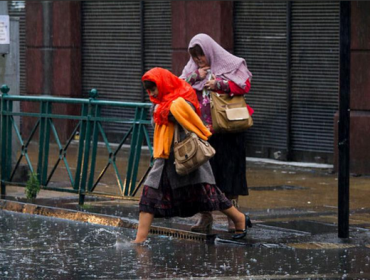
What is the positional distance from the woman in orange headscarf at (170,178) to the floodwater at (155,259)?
304mm

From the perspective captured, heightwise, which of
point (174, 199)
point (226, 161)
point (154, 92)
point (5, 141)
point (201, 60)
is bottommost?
point (174, 199)

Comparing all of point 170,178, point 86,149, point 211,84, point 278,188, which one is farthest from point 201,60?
point 278,188

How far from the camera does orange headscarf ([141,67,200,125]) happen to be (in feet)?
30.7

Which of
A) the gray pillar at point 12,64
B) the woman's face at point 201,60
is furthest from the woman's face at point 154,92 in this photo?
the gray pillar at point 12,64

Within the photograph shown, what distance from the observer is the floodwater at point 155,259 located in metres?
8.16

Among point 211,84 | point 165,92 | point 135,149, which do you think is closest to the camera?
point 165,92

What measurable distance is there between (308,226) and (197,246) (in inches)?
51.3

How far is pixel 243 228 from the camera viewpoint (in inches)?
381

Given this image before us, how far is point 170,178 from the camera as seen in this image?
9461 mm

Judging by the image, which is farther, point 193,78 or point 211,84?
point 193,78

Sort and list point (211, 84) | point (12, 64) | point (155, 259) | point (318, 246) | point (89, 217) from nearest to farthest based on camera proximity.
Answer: point (155, 259)
point (318, 246)
point (211, 84)
point (89, 217)
point (12, 64)

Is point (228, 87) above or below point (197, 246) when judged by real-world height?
above

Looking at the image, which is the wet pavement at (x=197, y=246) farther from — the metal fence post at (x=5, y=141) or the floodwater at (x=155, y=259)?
the metal fence post at (x=5, y=141)

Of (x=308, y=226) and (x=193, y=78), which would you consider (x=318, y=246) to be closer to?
(x=308, y=226)
